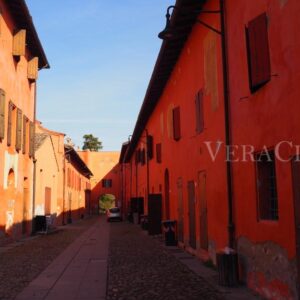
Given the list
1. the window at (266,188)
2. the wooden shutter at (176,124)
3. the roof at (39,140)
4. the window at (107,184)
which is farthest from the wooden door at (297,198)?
the window at (107,184)

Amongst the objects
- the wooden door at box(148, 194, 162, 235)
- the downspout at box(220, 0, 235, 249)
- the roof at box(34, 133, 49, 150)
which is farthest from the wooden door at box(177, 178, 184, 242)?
the roof at box(34, 133, 49, 150)

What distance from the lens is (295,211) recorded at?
615 centimetres

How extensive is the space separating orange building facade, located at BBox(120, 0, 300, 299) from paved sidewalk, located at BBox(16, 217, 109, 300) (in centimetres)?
269

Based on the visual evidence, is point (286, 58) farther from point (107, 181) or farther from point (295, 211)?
point (107, 181)

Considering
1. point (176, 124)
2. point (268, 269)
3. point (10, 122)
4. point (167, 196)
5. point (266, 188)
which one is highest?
point (10, 122)

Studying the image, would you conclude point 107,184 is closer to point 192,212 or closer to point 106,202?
point 106,202

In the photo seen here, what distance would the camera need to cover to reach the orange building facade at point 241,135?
6463 mm

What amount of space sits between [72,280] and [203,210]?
4.06 m

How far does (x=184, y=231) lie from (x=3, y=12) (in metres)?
9.99

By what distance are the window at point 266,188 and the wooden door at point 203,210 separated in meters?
4.15

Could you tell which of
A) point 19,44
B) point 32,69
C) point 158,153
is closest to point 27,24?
point 19,44

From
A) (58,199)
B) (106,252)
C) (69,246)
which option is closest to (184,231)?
(106,252)

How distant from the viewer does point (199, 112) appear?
41.0ft

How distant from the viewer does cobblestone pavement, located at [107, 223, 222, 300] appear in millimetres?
7953
